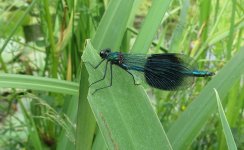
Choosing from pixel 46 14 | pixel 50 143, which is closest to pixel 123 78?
pixel 46 14

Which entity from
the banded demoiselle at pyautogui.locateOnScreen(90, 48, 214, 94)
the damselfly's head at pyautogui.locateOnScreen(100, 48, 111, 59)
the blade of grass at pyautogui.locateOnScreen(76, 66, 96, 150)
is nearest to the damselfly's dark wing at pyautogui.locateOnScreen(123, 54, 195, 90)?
the banded demoiselle at pyautogui.locateOnScreen(90, 48, 214, 94)

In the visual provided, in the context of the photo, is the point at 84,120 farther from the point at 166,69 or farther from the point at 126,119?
the point at 166,69

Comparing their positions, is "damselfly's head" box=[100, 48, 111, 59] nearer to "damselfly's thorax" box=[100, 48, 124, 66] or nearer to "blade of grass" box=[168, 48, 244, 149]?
"damselfly's thorax" box=[100, 48, 124, 66]

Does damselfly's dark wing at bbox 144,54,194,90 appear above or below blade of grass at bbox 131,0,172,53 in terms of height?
below

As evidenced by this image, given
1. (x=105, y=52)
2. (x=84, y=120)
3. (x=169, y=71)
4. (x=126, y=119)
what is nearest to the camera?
(x=126, y=119)

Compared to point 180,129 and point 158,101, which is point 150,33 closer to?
point 180,129

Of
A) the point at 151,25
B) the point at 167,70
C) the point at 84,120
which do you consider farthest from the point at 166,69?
the point at 84,120
